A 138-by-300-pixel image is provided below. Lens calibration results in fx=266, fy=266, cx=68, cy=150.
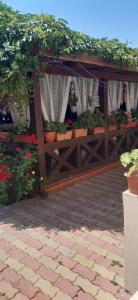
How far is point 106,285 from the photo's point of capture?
233 centimetres

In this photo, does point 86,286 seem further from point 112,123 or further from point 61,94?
point 112,123

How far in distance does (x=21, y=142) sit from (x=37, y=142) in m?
0.44

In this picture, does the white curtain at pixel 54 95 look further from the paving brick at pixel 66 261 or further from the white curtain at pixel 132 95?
the paving brick at pixel 66 261

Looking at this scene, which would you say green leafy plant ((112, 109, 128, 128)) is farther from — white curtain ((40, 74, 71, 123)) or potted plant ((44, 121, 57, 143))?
potted plant ((44, 121, 57, 143))

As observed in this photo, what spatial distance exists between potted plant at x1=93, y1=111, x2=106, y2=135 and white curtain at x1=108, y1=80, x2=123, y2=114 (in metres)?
0.58

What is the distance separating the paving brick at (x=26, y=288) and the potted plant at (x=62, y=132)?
9.16 feet

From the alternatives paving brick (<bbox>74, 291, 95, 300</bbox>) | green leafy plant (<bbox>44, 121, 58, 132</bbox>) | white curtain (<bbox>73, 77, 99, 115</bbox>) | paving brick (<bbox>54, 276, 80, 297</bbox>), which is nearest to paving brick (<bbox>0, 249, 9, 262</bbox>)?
paving brick (<bbox>54, 276, 80, 297</bbox>)

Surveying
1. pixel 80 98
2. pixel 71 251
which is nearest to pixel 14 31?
pixel 80 98

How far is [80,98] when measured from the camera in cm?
543

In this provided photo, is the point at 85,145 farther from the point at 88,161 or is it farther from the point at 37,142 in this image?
the point at 37,142

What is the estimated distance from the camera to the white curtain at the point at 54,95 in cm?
464

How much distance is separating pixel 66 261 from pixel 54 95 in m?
3.03

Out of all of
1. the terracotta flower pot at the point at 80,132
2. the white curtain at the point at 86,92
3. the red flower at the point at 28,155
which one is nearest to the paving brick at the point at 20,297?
the red flower at the point at 28,155

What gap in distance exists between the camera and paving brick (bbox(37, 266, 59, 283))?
2.44 m
